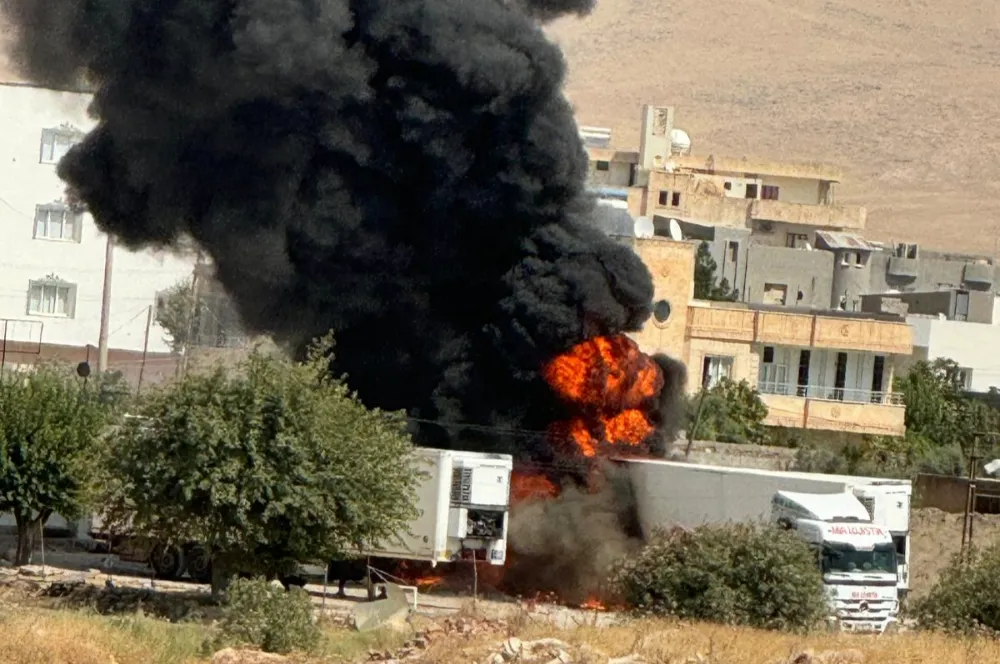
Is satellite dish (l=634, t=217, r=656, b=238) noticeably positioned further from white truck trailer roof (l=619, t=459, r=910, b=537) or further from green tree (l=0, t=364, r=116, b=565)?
green tree (l=0, t=364, r=116, b=565)

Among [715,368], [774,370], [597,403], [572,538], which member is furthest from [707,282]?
[572,538]

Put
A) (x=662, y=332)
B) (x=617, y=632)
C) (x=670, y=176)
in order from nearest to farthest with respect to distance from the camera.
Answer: (x=617, y=632) < (x=662, y=332) < (x=670, y=176)

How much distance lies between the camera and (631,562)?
37.9 metres

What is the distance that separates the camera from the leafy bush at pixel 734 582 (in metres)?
35.6

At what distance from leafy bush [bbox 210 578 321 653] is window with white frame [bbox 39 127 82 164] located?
158 ft

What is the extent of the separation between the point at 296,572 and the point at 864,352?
41899 millimetres

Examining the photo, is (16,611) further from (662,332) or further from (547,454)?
(662,332)

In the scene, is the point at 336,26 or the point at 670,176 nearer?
the point at 336,26

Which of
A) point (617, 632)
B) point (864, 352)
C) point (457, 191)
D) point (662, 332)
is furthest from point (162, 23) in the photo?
point (864, 352)

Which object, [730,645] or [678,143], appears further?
[678,143]

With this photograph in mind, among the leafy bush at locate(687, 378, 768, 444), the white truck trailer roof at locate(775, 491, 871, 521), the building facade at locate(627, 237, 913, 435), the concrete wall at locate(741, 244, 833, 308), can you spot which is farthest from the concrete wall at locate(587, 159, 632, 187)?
the white truck trailer roof at locate(775, 491, 871, 521)

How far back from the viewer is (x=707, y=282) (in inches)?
3408

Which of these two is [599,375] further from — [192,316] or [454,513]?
[192,316]

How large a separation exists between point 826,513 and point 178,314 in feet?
118
